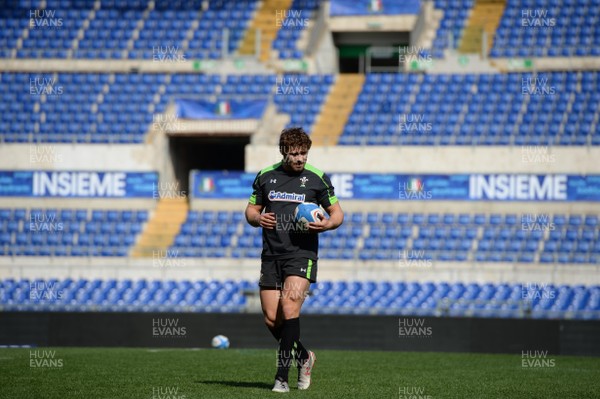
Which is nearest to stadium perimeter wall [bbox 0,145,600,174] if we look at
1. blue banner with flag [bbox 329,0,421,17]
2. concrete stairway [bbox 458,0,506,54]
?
concrete stairway [bbox 458,0,506,54]

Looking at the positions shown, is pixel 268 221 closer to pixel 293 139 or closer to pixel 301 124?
pixel 293 139

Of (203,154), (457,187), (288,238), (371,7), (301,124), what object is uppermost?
(371,7)

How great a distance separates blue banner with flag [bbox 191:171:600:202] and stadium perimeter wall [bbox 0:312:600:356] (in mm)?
7258

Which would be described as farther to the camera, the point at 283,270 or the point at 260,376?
the point at 260,376

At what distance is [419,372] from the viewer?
38.3ft

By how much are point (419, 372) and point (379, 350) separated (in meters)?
6.46

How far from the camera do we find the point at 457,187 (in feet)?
82.6

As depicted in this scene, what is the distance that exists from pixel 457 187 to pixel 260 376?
15180mm

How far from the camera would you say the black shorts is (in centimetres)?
903

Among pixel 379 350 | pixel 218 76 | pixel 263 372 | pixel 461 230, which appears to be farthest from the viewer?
pixel 218 76

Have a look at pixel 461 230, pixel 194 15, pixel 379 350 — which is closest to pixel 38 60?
pixel 194 15

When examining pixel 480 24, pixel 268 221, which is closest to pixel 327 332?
pixel 268 221

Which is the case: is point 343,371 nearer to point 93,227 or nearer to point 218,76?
point 93,227

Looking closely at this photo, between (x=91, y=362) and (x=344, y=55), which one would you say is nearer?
(x=91, y=362)
